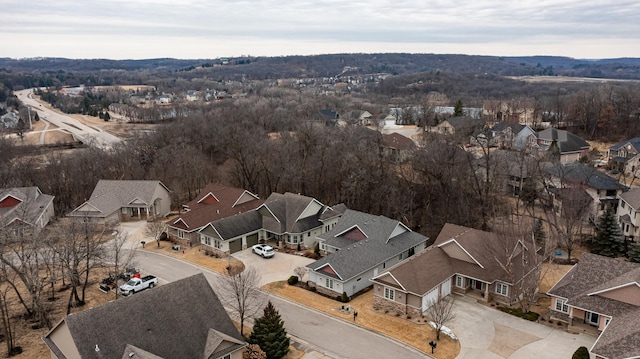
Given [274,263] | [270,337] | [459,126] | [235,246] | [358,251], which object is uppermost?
[459,126]

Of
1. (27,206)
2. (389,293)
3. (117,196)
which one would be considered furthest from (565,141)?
(27,206)

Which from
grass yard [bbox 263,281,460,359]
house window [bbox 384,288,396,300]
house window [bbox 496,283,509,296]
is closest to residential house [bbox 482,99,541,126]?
house window [bbox 496,283,509,296]

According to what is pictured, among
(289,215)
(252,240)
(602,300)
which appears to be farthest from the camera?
(289,215)

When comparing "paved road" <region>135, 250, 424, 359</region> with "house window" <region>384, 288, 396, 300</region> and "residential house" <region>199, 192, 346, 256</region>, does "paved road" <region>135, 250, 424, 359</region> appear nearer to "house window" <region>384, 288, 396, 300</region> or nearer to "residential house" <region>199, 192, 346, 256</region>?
"house window" <region>384, 288, 396, 300</region>

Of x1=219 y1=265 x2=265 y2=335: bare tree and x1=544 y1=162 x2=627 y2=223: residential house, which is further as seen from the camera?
x1=544 y1=162 x2=627 y2=223: residential house

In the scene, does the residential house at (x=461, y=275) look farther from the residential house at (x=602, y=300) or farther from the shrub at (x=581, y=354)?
the shrub at (x=581, y=354)

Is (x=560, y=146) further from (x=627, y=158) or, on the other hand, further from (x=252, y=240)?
(x=252, y=240)

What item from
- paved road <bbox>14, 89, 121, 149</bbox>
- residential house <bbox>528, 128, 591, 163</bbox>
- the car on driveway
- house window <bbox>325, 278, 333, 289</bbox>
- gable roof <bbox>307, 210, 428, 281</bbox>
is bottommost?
the car on driveway
